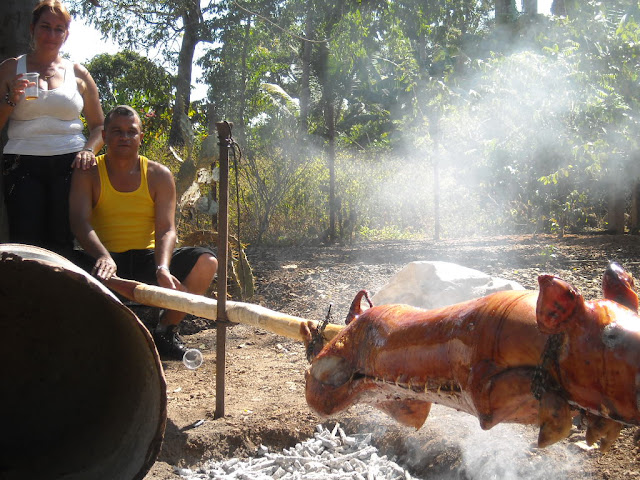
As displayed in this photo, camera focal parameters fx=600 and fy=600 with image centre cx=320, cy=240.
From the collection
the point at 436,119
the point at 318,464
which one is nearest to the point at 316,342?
the point at 318,464

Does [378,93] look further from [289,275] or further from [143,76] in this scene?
[289,275]

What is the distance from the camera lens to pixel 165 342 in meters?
4.96

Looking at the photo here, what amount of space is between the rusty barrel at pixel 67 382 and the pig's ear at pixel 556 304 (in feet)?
6.18

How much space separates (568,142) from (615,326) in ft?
29.7

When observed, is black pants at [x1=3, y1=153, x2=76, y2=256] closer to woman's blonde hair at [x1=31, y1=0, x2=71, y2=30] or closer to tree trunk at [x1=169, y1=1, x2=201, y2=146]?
woman's blonde hair at [x1=31, y1=0, x2=71, y2=30]

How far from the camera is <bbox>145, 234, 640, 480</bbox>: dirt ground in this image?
9.54ft

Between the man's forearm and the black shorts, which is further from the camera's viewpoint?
the black shorts

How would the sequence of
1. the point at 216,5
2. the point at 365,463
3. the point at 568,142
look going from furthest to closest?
the point at 216,5 < the point at 568,142 < the point at 365,463

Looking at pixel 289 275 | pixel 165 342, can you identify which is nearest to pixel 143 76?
pixel 289 275

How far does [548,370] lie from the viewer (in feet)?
5.49

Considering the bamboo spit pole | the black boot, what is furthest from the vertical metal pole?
the black boot

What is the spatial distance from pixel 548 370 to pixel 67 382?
2.70 m

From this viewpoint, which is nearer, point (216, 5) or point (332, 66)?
point (216, 5)

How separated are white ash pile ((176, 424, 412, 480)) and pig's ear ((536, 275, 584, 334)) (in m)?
1.76
